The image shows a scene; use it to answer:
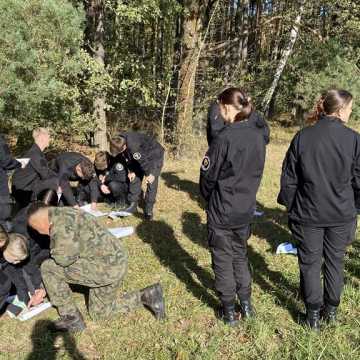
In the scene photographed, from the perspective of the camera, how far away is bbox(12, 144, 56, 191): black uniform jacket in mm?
5758

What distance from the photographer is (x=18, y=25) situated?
7297 millimetres

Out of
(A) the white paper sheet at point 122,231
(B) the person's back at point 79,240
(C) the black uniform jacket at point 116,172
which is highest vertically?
(B) the person's back at point 79,240

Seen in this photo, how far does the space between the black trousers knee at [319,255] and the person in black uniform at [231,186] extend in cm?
45

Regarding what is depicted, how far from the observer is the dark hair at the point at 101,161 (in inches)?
273

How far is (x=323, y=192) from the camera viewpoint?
128 inches

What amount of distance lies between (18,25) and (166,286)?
5231 millimetres

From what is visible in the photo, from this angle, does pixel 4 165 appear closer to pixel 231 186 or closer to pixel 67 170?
pixel 67 170

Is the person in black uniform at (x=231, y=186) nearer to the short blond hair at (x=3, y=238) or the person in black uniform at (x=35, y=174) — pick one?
the short blond hair at (x=3, y=238)

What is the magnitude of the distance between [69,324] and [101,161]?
3.59 m

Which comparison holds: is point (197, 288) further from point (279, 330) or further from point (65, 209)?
point (65, 209)

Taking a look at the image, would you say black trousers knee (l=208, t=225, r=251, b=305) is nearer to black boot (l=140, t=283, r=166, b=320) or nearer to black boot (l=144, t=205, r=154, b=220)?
black boot (l=140, t=283, r=166, b=320)

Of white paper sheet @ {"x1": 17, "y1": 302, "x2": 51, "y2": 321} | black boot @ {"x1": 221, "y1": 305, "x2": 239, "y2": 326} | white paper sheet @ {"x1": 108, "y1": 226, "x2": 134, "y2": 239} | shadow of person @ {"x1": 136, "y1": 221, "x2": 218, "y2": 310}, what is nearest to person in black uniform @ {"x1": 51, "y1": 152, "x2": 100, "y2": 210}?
white paper sheet @ {"x1": 108, "y1": 226, "x2": 134, "y2": 239}

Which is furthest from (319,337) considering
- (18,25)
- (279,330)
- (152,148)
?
(18,25)

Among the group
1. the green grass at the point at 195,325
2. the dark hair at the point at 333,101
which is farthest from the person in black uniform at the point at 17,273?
the dark hair at the point at 333,101
